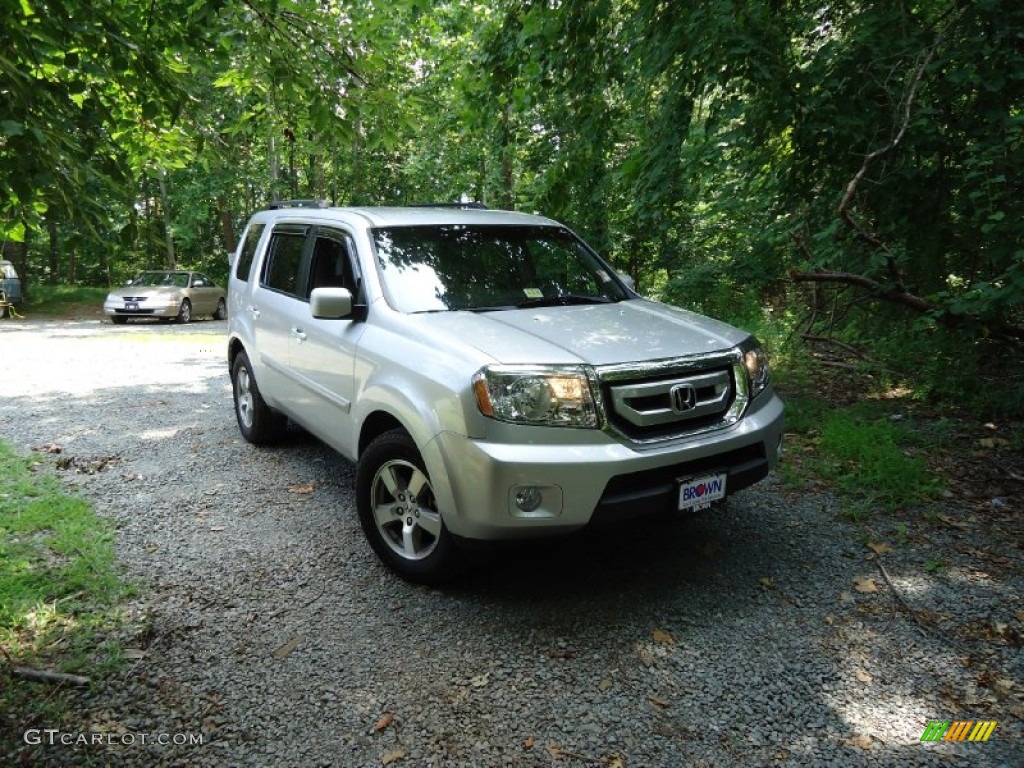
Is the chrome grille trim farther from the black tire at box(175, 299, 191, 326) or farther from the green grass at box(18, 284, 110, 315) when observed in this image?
the green grass at box(18, 284, 110, 315)

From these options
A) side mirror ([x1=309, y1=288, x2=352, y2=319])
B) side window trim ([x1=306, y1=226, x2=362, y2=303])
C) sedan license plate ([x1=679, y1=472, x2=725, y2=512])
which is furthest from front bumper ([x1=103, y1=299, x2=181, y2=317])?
sedan license plate ([x1=679, y1=472, x2=725, y2=512])

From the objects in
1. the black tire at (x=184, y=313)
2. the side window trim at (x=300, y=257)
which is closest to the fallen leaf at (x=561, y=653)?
the side window trim at (x=300, y=257)

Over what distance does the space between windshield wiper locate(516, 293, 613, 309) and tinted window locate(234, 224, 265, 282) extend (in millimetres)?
2915

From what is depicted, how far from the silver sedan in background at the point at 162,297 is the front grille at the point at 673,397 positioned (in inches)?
691

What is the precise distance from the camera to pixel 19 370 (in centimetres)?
977

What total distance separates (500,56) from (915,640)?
533 cm

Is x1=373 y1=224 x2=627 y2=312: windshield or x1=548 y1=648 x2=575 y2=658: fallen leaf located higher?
x1=373 y1=224 x2=627 y2=312: windshield

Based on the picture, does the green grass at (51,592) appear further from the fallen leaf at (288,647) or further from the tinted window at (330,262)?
the tinted window at (330,262)

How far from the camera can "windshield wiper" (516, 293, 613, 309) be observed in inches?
154

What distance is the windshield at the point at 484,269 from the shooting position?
12.5ft

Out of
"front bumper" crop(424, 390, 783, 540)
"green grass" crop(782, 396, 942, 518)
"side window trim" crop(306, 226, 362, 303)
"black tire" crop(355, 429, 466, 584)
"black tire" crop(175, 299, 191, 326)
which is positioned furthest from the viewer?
"black tire" crop(175, 299, 191, 326)

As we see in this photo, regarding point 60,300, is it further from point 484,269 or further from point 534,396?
point 534,396
